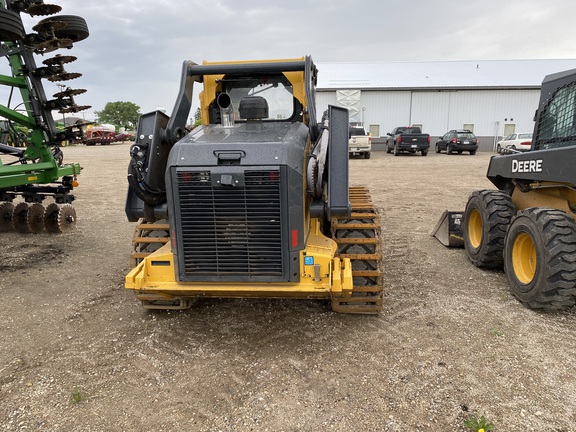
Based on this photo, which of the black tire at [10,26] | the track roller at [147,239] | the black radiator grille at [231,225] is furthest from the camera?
the black tire at [10,26]

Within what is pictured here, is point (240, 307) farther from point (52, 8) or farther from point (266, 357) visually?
point (52, 8)

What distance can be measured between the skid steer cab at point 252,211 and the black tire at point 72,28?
3.29 meters

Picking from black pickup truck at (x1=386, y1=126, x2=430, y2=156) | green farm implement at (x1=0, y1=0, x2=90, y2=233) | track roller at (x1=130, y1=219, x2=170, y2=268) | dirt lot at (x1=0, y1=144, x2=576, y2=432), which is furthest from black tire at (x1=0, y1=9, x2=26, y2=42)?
black pickup truck at (x1=386, y1=126, x2=430, y2=156)

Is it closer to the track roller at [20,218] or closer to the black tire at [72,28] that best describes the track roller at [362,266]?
the black tire at [72,28]

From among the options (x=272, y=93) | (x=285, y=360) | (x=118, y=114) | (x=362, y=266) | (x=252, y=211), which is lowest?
(x=285, y=360)

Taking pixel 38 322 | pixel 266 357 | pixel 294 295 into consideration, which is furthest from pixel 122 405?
pixel 38 322

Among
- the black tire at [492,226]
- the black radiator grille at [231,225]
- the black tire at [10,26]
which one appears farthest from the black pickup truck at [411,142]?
the black radiator grille at [231,225]

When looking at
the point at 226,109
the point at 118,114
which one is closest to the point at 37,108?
the point at 226,109

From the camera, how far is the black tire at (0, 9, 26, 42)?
546cm

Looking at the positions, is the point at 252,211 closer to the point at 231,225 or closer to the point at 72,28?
the point at 231,225

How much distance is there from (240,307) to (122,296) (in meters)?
1.39

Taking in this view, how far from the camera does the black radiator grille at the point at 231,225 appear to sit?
10.6ft

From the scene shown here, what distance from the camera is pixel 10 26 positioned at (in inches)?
218

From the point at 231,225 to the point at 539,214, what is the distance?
9.93ft
